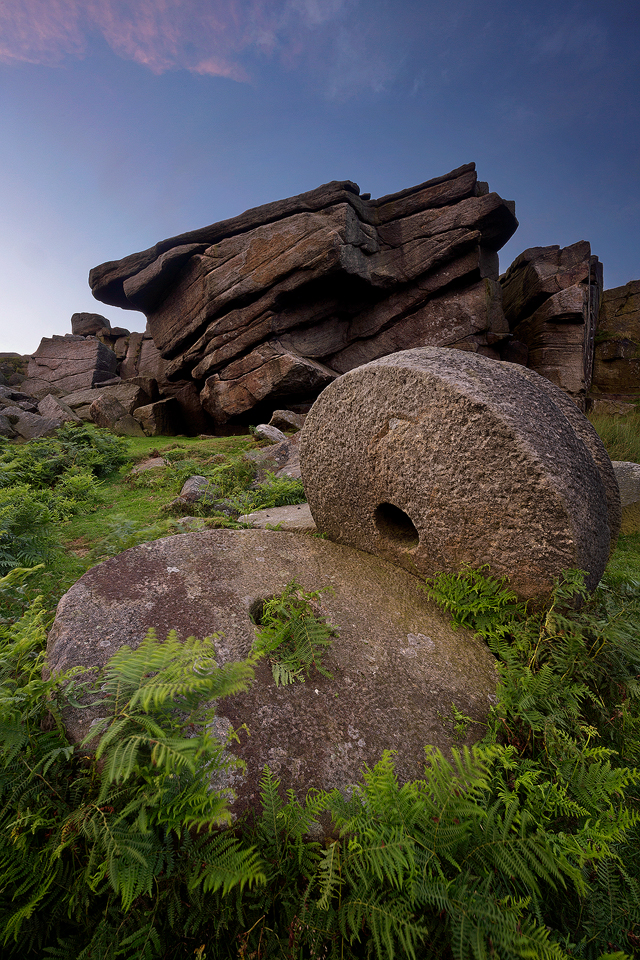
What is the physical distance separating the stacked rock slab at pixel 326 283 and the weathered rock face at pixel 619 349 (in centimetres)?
549

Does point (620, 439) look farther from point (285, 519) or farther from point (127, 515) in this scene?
point (127, 515)

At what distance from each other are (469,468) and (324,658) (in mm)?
1597

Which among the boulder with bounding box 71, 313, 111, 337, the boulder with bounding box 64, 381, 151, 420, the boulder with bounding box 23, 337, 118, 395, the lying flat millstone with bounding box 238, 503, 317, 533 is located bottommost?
the lying flat millstone with bounding box 238, 503, 317, 533

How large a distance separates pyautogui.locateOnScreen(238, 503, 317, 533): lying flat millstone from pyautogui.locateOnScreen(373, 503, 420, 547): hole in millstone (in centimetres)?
84

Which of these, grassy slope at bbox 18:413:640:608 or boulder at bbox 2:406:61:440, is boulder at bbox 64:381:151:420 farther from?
grassy slope at bbox 18:413:640:608

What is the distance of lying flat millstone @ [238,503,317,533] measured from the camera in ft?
14.2

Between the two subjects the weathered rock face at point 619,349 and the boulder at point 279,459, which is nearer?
the boulder at point 279,459

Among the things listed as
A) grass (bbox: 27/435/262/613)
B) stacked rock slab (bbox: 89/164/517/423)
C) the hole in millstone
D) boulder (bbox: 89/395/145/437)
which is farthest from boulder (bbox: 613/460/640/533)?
boulder (bbox: 89/395/145/437)

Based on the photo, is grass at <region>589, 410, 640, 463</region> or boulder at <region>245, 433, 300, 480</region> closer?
boulder at <region>245, 433, 300, 480</region>

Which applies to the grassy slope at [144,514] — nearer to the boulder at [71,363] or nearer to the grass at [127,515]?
the grass at [127,515]

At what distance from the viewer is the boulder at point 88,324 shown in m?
27.8

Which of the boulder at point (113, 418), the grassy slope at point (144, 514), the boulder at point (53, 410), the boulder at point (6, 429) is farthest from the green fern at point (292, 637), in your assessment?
the boulder at point (113, 418)

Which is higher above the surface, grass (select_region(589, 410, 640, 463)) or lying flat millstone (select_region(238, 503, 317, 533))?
grass (select_region(589, 410, 640, 463))

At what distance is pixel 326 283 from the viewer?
1608cm
